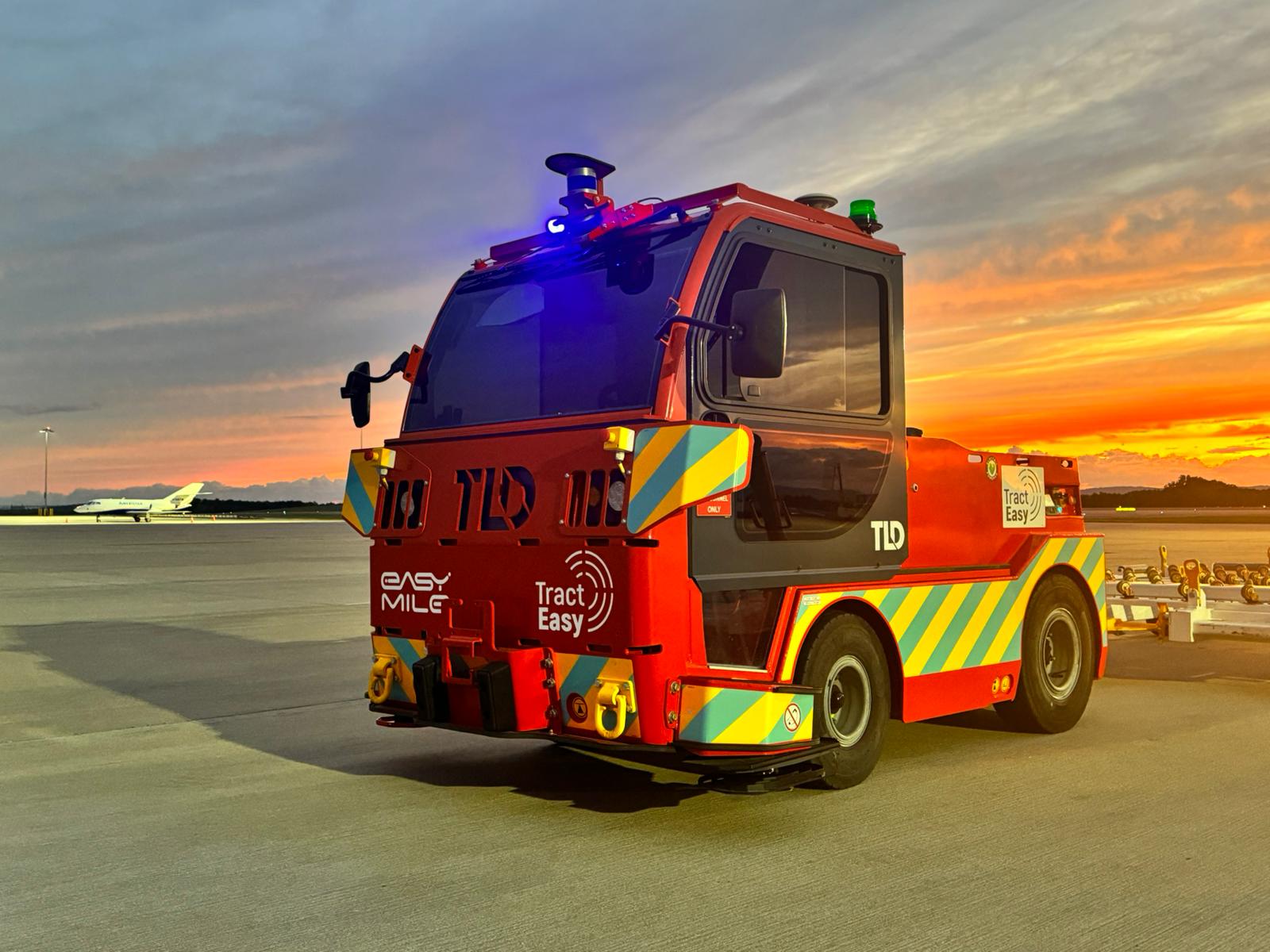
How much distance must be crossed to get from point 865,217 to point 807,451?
1.66 m

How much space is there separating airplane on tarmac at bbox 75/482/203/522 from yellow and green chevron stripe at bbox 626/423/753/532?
121 meters

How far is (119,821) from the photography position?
18.6ft

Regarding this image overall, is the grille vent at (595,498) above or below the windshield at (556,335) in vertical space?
below

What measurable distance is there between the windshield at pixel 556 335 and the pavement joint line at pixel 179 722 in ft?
10.6

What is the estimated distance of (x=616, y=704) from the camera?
5195 mm

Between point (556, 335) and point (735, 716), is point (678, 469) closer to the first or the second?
point (735, 716)

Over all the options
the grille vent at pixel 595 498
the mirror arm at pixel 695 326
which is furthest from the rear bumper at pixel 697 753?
the mirror arm at pixel 695 326

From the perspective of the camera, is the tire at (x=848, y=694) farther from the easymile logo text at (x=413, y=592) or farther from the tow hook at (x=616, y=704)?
the easymile logo text at (x=413, y=592)

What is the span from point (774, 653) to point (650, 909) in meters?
1.60

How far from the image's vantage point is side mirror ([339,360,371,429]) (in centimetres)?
702

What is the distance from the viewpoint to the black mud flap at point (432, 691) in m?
5.87

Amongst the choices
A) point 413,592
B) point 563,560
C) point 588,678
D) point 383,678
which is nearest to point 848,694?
point 588,678

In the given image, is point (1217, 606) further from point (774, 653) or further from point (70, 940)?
point (70, 940)

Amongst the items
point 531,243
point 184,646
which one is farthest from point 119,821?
point 184,646
